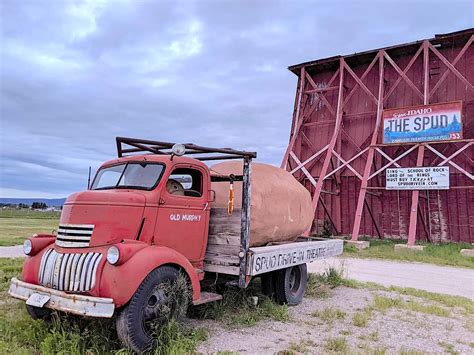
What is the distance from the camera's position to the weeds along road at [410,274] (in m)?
9.97

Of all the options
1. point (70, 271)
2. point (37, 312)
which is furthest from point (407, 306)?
point (37, 312)

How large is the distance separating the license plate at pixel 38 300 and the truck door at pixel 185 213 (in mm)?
1457

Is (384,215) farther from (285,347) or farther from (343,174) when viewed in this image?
(285,347)

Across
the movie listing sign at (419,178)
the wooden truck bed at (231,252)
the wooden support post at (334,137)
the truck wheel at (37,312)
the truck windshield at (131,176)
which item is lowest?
the truck wheel at (37,312)

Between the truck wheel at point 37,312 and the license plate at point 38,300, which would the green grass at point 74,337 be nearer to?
the truck wheel at point 37,312

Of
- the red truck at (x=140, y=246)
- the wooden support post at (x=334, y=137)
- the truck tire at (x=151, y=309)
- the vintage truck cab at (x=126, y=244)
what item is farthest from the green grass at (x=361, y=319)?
the wooden support post at (x=334, y=137)

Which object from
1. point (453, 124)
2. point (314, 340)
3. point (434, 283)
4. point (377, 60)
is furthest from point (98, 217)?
point (377, 60)

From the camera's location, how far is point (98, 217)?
4.95 meters

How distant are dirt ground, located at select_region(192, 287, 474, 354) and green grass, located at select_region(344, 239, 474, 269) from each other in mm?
7643

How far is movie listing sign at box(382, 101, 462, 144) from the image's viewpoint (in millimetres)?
17797

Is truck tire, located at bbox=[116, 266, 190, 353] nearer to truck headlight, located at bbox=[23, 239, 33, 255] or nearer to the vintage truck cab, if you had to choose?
the vintage truck cab

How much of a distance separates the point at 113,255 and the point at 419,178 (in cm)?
1634

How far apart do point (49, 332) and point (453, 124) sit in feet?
58.8

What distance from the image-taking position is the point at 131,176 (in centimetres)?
579
